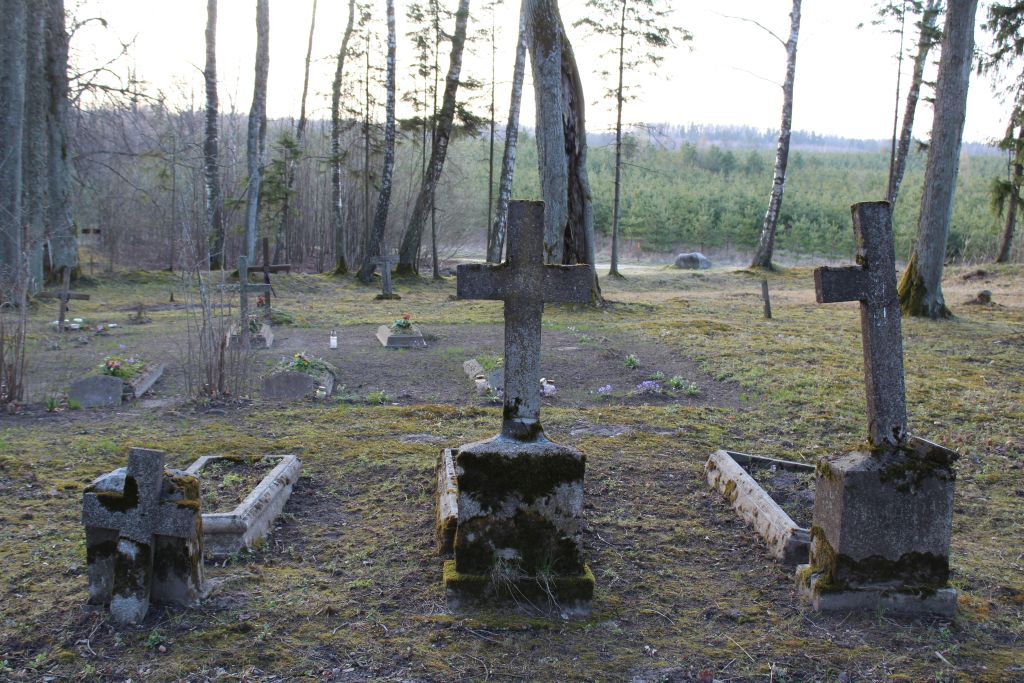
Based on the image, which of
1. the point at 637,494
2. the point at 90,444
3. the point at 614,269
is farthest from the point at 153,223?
the point at 637,494

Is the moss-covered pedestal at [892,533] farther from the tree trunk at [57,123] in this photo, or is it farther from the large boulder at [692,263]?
the large boulder at [692,263]

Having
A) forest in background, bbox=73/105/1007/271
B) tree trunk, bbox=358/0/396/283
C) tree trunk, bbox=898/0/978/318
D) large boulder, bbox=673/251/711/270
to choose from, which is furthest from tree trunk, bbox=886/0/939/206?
tree trunk, bbox=358/0/396/283

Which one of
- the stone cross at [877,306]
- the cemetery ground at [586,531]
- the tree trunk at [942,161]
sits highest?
the tree trunk at [942,161]

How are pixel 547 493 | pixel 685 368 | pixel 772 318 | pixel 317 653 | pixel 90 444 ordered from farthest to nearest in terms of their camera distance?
pixel 772 318
pixel 685 368
pixel 90 444
pixel 547 493
pixel 317 653

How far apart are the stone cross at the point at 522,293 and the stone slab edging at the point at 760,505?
153 cm

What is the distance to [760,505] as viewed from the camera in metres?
4.83

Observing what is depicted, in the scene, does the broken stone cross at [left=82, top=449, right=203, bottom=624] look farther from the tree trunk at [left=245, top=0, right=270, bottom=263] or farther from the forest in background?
the tree trunk at [left=245, top=0, right=270, bottom=263]

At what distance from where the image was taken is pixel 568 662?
3.28 meters

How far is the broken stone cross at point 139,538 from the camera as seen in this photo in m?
3.44

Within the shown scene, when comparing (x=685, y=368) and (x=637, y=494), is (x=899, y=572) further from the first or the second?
(x=685, y=368)

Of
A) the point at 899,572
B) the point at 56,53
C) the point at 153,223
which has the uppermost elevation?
the point at 56,53

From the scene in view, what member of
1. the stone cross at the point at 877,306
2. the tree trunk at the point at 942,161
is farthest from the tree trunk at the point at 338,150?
the stone cross at the point at 877,306

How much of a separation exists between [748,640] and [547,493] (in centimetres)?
109

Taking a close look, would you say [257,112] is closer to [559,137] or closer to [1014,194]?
[559,137]
